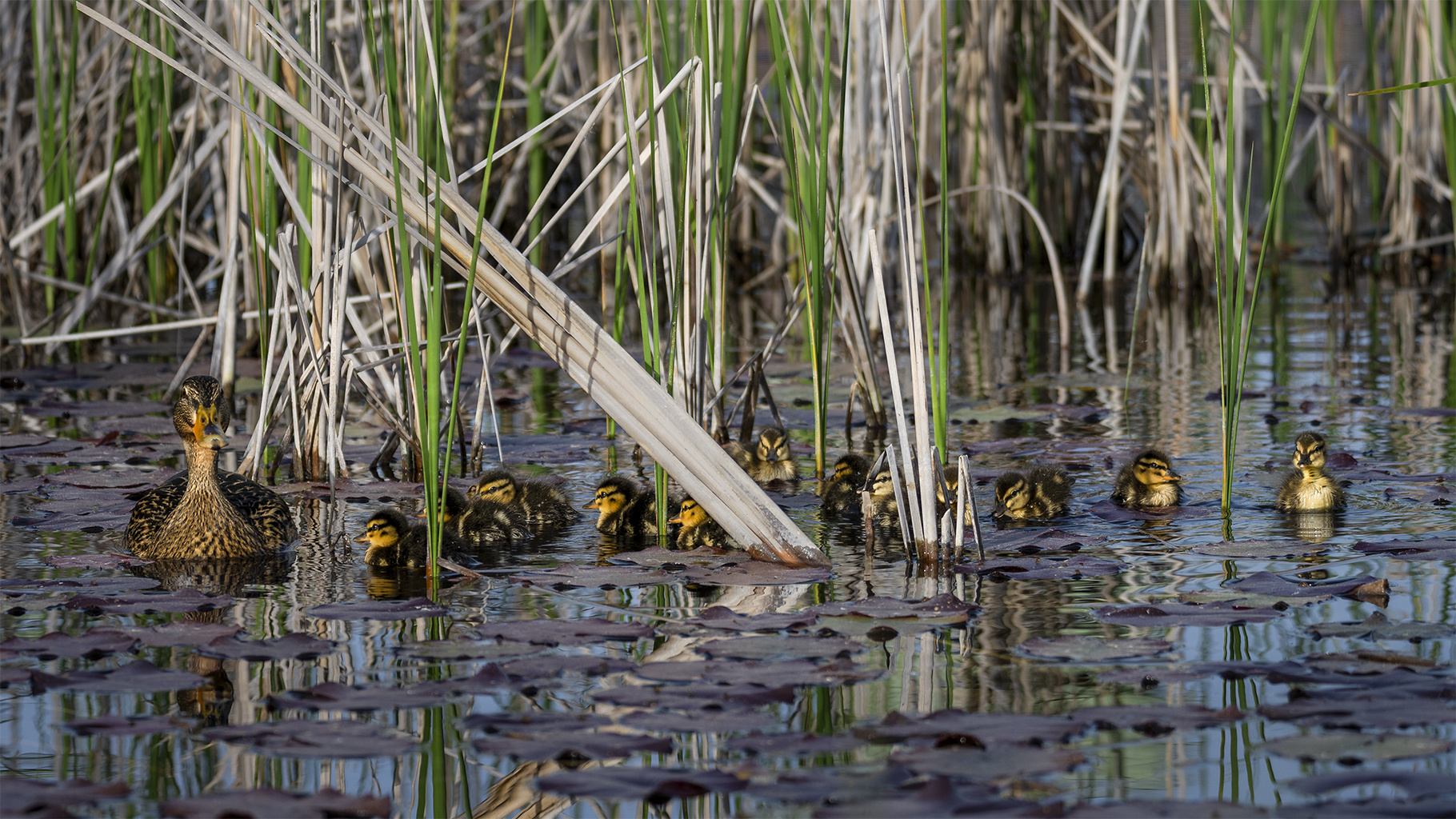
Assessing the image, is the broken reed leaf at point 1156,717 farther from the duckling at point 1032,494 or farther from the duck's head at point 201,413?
the duck's head at point 201,413

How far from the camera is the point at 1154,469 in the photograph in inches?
231

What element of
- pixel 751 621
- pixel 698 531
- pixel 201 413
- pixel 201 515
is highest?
pixel 201 413

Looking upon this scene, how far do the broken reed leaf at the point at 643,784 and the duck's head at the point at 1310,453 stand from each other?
10.4 feet

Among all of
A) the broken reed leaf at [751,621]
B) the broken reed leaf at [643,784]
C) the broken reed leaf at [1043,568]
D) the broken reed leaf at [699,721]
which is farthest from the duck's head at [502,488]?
the broken reed leaf at [643,784]

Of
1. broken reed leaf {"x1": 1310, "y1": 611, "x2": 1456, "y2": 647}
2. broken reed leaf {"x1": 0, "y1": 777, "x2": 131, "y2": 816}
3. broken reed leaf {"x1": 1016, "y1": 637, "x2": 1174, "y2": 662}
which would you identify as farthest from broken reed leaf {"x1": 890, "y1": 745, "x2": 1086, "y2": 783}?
broken reed leaf {"x1": 0, "y1": 777, "x2": 131, "y2": 816}

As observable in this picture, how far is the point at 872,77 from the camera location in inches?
319

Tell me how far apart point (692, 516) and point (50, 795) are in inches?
102

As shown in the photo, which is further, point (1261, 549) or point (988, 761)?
A: point (1261, 549)

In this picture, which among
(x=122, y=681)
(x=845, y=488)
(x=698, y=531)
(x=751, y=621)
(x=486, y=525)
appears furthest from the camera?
(x=845, y=488)

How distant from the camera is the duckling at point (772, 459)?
6574 mm

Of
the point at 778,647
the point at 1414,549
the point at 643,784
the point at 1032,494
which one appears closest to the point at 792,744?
the point at 643,784

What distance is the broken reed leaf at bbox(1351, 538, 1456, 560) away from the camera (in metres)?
4.96

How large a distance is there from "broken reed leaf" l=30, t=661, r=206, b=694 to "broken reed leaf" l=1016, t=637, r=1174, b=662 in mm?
1967

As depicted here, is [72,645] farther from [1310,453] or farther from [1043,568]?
[1310,453]
